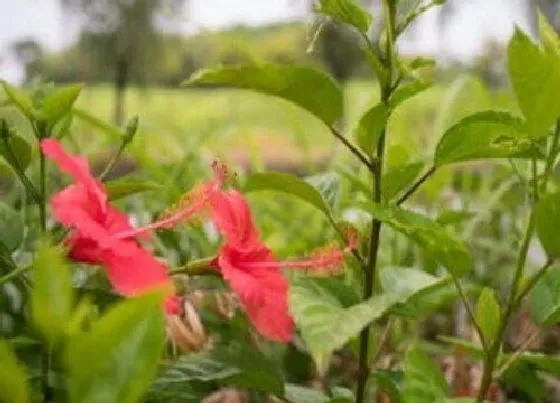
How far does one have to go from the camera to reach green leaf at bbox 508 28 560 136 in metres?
0.47

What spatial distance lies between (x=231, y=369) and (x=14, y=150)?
0.16 meters

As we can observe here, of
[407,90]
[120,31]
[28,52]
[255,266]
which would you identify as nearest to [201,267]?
[255,266]

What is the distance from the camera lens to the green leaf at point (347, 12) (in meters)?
0.49

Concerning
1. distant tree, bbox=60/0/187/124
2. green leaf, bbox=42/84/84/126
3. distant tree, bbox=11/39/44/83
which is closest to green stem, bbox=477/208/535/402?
green leaf, bbox=42/84/84/126

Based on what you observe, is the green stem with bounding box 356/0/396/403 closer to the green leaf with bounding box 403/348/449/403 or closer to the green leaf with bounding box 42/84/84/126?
the green leaf with bounding box 403/348/449/403

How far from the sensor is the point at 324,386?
842mm

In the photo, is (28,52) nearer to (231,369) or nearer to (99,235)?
(231,369)

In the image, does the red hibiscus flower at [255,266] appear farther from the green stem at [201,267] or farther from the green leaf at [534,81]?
the green leaf at [534,81]

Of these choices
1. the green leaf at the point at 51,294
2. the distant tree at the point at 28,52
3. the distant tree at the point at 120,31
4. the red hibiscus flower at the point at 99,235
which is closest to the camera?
the green leaf at the point at 51,294

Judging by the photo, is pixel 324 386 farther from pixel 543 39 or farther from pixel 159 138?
pixel 159 138

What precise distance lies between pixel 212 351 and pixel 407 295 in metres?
0.11

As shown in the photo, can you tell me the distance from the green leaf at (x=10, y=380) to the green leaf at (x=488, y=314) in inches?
12.7

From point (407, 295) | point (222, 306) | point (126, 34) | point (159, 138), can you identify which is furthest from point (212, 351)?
point (126, 34)

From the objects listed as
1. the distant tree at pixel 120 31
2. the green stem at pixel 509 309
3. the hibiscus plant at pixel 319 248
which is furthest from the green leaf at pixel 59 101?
the distant tree at pixel 120 31
